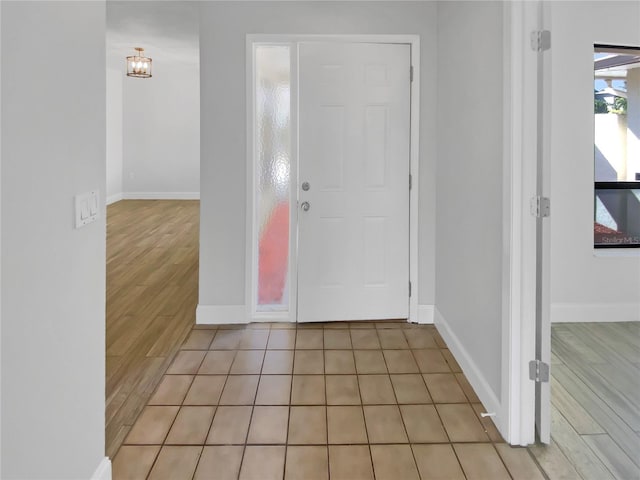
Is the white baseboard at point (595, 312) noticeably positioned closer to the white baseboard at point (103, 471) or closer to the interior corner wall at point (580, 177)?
the interior corner wall at point (580, 177)

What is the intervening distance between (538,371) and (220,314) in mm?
2309

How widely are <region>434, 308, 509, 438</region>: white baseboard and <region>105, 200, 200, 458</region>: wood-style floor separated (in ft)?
5.49

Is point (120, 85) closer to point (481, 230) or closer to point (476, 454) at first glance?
point (481, 230)

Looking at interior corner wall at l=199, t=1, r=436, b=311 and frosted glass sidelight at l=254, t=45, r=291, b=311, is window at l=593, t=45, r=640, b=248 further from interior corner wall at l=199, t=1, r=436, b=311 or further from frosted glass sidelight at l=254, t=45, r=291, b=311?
frosted glass sidelight at l=254, t=45, r=291, b=311

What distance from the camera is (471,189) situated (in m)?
2.85

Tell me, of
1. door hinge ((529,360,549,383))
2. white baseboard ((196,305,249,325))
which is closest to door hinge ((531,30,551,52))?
door hinge ((529,360,549,383))

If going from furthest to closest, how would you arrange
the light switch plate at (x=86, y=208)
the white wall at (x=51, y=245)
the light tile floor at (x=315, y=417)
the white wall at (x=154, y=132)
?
A: the white wall at (x=154, y=132) < the light tile floor at (x=315, y=417) < the light switch plate at (x=86, y=208) < the white wall at (x=51, y=245)

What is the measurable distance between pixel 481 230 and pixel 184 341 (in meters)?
2.06

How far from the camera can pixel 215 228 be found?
12.3ft

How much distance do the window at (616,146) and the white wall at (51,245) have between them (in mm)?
3613

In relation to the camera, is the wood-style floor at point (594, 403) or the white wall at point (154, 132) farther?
the white wall at point (154, 132)

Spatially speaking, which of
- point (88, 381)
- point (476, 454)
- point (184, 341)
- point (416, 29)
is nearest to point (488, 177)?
point (476, 454)

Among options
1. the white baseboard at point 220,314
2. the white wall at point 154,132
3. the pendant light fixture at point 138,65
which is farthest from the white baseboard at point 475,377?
the white wall at point 154,132

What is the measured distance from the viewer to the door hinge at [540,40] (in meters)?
2.10
